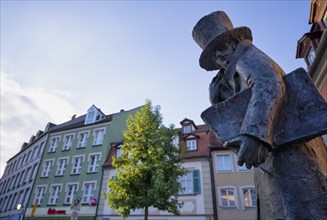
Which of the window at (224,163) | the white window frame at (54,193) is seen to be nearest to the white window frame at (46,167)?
the white window frame at (54,193)

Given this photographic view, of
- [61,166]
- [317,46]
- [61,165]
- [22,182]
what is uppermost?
[317,46]

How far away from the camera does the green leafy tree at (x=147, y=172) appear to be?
10.9m

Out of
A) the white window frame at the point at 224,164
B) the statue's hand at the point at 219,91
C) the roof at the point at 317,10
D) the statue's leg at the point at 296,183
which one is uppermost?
the roof at the point at 317,10

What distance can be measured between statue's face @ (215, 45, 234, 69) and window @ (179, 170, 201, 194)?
1588 cm

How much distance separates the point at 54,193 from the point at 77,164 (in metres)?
3.62

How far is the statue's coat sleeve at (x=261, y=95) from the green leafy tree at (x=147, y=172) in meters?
10.1

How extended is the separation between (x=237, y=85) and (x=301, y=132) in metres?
0.58

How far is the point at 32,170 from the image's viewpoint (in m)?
28.0

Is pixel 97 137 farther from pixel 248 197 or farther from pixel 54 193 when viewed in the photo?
pixel 248 197

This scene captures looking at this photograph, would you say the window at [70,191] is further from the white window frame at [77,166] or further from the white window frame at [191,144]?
the white window frame at [191,144]

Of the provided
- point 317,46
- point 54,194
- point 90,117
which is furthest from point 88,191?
point 317,46

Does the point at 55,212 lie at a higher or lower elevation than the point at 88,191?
lower

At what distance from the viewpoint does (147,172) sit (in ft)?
37.9

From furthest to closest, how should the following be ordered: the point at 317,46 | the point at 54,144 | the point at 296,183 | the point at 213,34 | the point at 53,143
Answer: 1. the point at 53,143
2. the point at 54,144
3. the point at 317,46
4. the point at 213,34
5. the point at 296,183
